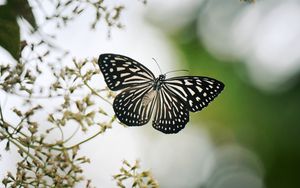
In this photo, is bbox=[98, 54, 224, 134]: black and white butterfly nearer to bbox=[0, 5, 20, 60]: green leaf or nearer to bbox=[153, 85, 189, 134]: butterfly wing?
bbox=[153, 85, 189, 134]: butterfly wing

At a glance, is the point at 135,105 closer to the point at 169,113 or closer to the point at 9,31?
the point at 169,113

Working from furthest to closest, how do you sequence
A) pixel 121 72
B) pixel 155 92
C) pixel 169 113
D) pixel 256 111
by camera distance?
pixel 256 111
pixel 155 92
pixel 169 113
pixel 121 72

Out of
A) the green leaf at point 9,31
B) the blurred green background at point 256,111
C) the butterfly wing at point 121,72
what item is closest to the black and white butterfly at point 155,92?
the butterfly wing at point 121,72

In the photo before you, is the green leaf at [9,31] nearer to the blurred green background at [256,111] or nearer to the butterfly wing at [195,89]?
the butterfly wing at [195,89]

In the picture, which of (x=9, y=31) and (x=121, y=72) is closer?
(x=9, y=31)

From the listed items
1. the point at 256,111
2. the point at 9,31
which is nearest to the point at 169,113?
the point at 9,31

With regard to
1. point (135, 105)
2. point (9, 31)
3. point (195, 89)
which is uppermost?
point (195, 89)

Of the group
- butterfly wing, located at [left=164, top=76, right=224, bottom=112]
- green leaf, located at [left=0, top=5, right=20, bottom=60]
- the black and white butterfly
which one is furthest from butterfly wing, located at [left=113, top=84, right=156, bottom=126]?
green leaf, located at [left=0, top=5, right=20, bottom=60]
